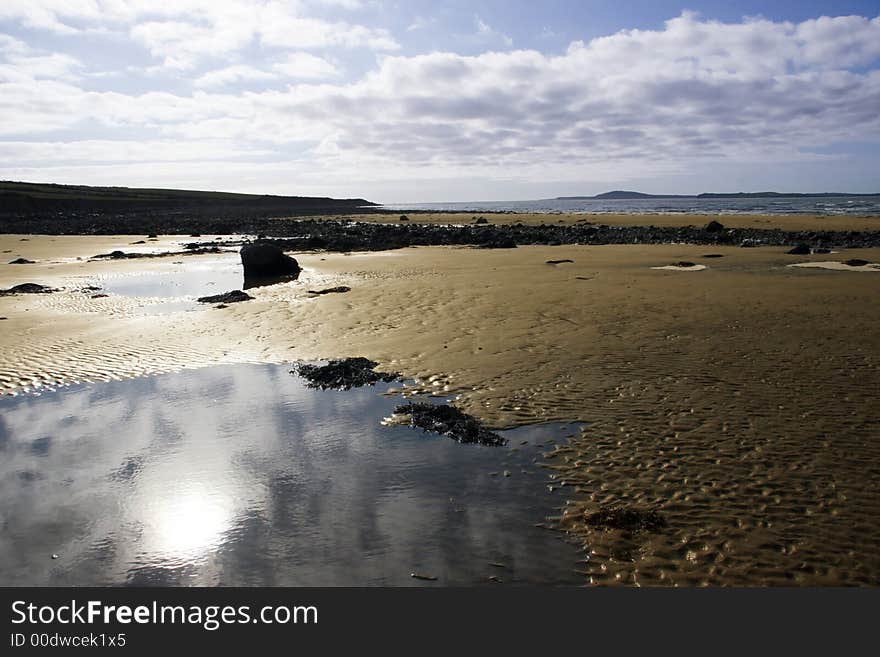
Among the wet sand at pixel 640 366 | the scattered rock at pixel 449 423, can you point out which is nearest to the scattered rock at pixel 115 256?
the wet sand at pixel 640 366

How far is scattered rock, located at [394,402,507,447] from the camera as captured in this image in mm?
7824

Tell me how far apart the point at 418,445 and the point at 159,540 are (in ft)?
11.0

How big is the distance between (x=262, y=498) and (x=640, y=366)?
734 centimetres

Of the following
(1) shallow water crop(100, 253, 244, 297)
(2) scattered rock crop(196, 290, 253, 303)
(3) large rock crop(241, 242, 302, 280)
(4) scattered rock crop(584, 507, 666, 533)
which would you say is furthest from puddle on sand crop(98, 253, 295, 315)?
(4) scattered rock crop(584, 507, 666, 533)

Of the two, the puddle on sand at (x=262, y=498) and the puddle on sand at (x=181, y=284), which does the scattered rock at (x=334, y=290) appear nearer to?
the puddle on sand at (x=181, y=284)

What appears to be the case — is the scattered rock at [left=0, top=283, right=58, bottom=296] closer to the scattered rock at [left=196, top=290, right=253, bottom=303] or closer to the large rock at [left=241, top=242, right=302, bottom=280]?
the large rock at [left=241, top=242, right=302, bottom=280]

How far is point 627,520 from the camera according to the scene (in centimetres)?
568

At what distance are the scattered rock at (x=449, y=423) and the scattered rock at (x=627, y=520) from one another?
210 centimetres

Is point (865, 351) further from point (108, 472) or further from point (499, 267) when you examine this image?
point (499, 267)

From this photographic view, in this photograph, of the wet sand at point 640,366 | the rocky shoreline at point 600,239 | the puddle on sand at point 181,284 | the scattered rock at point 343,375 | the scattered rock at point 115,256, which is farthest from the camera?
the rocky shoreline at point 600,239

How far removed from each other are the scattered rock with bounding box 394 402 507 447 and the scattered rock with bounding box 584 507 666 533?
2.10 m

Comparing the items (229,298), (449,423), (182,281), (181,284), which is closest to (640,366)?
(449,423)

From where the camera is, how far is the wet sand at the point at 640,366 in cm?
545

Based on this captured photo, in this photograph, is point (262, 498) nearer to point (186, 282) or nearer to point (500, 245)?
point (186, 282)
